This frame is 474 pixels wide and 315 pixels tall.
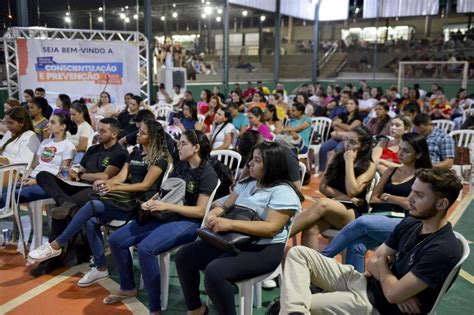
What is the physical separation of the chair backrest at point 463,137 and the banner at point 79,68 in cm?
627

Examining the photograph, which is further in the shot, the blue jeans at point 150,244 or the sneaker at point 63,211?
the sneaker at point 63,211

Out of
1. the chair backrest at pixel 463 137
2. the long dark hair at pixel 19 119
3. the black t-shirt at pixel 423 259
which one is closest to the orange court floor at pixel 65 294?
the black t-shirt at pixel 423 259

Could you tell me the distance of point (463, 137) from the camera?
19.4 ft

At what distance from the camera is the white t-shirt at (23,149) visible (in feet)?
13.0

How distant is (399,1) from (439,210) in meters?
15.4

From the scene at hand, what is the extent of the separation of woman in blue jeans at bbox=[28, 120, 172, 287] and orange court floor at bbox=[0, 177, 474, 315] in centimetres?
13

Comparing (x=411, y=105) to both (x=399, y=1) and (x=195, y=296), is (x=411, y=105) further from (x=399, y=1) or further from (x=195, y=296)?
(x=399, y=1)

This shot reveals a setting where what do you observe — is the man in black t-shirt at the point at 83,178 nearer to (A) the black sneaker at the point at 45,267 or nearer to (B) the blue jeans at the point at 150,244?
(A) the black sneaker at the point at 45,267

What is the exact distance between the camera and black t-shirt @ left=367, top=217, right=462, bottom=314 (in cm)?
177

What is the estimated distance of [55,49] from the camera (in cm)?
836

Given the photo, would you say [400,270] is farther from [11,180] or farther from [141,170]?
[11,180]

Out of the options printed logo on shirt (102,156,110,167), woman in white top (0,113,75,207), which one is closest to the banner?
woman in white top (0,113,75,207)

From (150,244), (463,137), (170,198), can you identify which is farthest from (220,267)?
(463,137)

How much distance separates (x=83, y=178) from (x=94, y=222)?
559 millimetres
